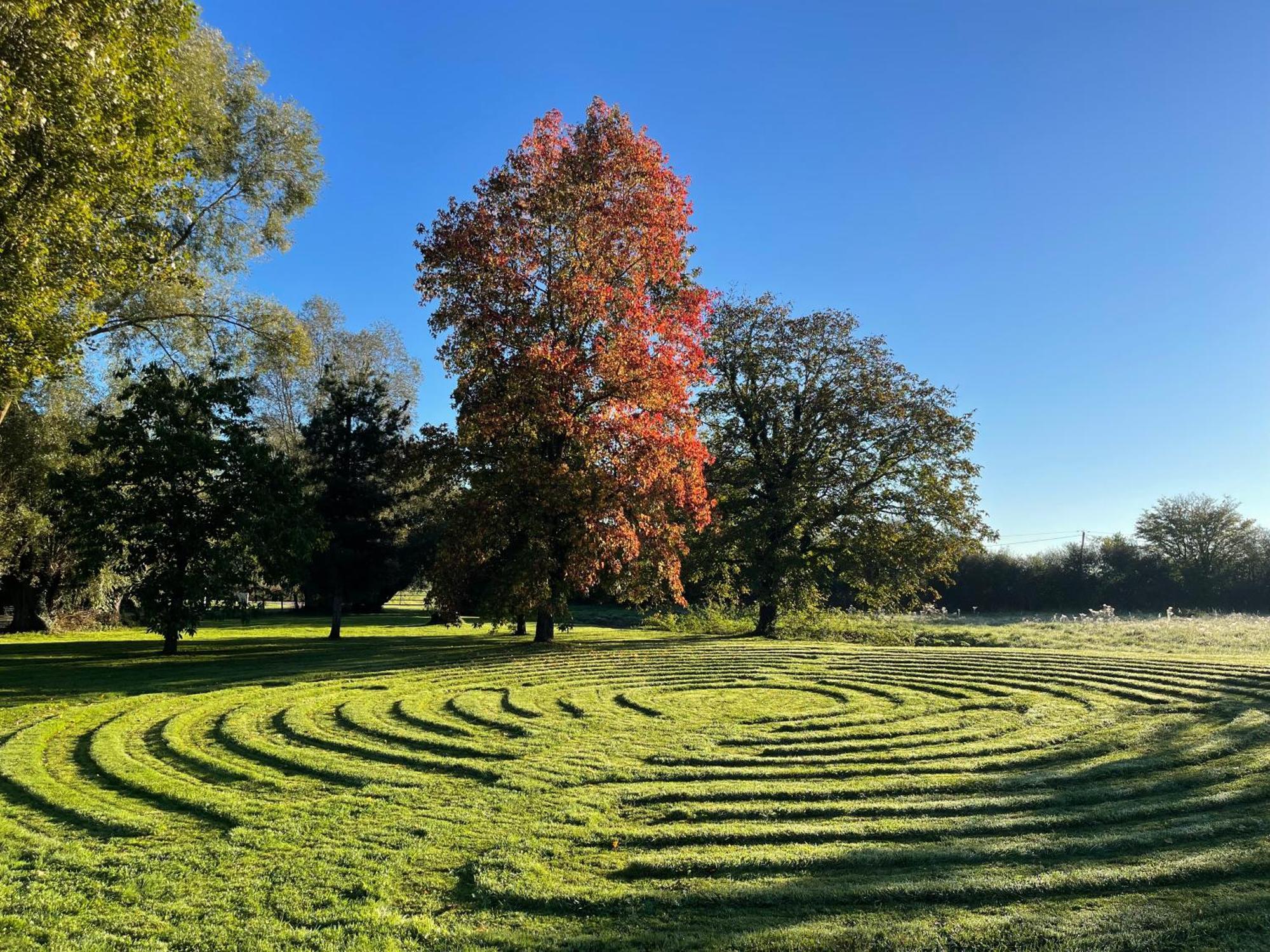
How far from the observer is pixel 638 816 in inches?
276

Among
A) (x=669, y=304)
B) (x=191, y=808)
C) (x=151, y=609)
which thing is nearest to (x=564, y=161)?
(x=669, y=304)

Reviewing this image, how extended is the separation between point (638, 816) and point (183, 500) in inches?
745

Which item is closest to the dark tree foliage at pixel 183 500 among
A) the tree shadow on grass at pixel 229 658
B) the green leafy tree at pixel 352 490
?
the tree shadow on grass at pixel 229 658

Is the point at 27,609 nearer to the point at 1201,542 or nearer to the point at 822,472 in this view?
the point at 822,472

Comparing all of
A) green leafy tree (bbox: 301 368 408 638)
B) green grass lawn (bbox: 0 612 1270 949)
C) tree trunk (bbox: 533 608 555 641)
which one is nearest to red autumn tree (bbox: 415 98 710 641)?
tree trunk (bbox: 533 608 555 641)

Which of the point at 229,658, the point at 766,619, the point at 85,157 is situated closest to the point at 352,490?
the point at 229,658

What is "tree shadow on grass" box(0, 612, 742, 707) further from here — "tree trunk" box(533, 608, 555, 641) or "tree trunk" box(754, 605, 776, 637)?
"tree trunk" box(754, 605, 776, 637)

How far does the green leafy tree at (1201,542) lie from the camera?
48875 millimetres

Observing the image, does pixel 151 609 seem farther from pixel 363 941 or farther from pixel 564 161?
pixel 363 941

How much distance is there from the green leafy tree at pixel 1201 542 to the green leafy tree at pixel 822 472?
32.6 meters

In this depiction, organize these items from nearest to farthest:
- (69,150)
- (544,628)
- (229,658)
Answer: (69,150) → (229,658) → (544,628)

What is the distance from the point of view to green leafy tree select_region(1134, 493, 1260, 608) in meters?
48.9

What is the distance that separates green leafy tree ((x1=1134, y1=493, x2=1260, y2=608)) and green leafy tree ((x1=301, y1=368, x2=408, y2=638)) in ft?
160

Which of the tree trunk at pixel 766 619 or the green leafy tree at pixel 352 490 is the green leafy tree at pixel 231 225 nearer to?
the green leafy tree at pixel 352 490
